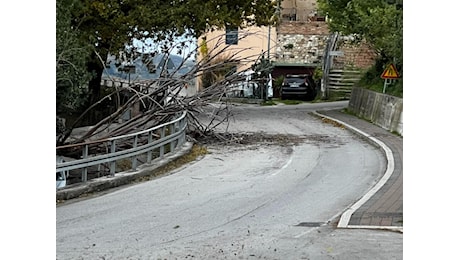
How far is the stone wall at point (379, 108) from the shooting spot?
21.8 metres

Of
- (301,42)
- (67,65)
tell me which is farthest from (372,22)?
(301,42)

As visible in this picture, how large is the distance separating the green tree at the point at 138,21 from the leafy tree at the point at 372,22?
4101 millimetres

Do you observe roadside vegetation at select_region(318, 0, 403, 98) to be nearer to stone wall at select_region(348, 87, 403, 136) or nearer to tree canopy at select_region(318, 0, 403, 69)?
tree canopy at select_region(318, 0, 403, 69)

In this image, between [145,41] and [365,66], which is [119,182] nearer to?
[145,41]

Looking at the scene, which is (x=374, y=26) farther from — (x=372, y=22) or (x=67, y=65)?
(x=67, y=65)

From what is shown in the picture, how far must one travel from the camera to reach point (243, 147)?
19.2 m

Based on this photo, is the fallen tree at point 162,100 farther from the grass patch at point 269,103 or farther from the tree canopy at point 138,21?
the grass patch at point 269,103

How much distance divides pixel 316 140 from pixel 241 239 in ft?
41.1

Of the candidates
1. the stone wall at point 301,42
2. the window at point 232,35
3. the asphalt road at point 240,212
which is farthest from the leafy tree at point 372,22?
the stone wall at point 301,42

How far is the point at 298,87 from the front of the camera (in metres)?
40.1
